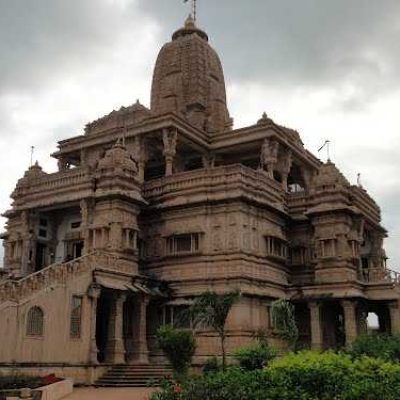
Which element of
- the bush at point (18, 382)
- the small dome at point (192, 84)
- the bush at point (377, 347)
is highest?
the small dome at point (192, 84)

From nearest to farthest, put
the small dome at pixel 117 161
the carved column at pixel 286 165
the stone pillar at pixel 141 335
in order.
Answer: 1. the stone pillar at pixel 141 335
2. the small dome at pixel 117 161
3. the carved column at pixel 286 165

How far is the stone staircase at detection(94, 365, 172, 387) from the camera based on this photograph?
82.3ft

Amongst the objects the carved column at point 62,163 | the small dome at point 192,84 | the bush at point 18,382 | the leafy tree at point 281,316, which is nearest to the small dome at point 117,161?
the small dome at point 192,84

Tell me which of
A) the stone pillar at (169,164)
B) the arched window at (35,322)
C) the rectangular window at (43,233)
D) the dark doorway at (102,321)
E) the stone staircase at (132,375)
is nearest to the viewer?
the arched window at (35,322)

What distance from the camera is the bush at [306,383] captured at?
11.5 meters

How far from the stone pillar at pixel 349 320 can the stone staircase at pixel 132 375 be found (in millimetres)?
10327

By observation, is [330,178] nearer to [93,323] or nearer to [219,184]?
[219,184]

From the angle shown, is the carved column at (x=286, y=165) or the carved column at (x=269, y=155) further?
the carved column at (x=286, y=165)

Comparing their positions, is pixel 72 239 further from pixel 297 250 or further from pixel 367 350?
pixel 367 350

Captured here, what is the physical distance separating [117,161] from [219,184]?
19.2 feet

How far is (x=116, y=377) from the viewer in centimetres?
2567

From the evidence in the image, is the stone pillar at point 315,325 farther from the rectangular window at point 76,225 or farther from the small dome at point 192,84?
the small dome at point 192,84

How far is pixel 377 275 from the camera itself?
33.9 m

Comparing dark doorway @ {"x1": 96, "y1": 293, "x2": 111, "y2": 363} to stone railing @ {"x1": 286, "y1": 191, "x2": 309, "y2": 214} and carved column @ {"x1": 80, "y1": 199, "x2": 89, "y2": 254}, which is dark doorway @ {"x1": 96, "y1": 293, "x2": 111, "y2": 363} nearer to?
carved column @ {"x1": 80, "y1": 199, "x2": 89, "y2": 254}
